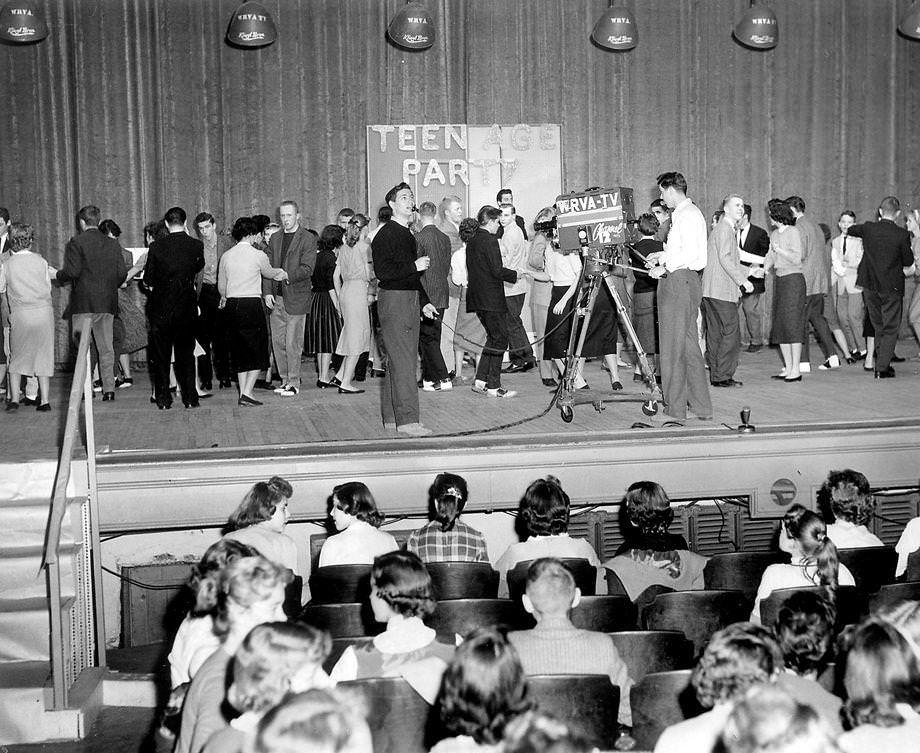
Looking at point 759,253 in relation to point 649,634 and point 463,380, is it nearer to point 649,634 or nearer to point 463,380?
point 463,380

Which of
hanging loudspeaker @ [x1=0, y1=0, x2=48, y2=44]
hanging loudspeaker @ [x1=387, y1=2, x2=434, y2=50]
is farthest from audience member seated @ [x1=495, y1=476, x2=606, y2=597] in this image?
hanging loudspeaker @ [x1=0, y1=0, x2=48, y2=44]

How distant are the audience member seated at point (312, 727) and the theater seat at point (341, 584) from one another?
2315mm

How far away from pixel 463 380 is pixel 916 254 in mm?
4326

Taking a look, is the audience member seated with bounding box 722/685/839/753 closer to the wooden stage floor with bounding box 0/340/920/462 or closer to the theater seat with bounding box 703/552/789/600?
the theater seat with bounding box 703/552/789/600

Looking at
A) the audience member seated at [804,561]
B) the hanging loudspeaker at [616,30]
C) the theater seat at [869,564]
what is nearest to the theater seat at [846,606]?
the audience member seated at [804,561]

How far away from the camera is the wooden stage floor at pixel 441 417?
6641mm

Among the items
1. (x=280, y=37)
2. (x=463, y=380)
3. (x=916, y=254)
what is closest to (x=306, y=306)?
(x=463, y=380)

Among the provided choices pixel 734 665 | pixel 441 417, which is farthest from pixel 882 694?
pixel 441 417

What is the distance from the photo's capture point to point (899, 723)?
2473 millimetres

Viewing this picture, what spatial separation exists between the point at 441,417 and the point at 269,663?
5006mm

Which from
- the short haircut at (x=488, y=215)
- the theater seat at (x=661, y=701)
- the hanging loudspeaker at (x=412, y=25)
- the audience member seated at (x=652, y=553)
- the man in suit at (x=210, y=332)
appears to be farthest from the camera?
the hanging loudspeaker at (x=412, y=25)

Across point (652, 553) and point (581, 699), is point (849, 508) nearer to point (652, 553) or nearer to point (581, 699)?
point (652, 553)

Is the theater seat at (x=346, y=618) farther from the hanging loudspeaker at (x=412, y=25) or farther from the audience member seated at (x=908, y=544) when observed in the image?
the hanging loudspeaker at (x=412, y=25)

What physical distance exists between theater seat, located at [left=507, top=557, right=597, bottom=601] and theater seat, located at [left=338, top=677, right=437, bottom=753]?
3.99 ft
